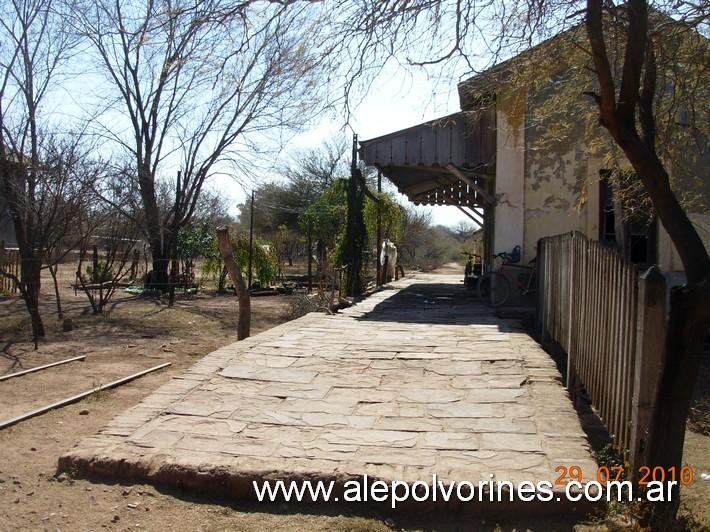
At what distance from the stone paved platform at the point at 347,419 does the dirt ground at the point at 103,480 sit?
0.67ft

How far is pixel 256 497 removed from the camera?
3760mm

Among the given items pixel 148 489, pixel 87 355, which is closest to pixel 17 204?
pixel 87 355

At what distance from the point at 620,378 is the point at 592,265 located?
4.43 feet

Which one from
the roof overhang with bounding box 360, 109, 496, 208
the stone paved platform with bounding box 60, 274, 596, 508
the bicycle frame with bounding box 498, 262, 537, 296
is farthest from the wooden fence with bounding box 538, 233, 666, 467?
the roof overhang with bounding box 360, 109, 496, 208

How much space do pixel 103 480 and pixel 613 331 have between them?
11.1ft

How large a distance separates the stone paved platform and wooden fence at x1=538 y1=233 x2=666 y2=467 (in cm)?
29

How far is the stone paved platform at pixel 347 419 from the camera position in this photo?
391 cm

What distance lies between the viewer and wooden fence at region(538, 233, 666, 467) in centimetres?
354

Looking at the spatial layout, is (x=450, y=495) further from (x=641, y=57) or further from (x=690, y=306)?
(x=641, y=57)

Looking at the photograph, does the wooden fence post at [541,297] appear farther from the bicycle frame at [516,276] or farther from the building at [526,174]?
the building at [526,174]

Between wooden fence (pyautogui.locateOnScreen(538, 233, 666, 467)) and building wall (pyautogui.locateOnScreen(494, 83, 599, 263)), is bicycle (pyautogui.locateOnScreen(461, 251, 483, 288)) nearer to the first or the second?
building wall (pyautogui.locateOnScreen(494, 83, 599, 263))

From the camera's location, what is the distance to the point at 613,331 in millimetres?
4453

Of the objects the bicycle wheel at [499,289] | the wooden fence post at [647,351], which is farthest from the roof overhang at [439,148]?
the wooden fence post at [647,351]

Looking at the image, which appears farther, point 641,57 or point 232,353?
point 232,353
